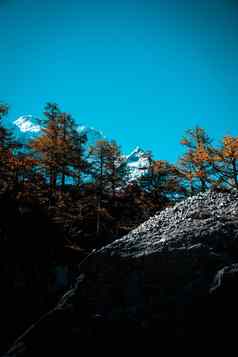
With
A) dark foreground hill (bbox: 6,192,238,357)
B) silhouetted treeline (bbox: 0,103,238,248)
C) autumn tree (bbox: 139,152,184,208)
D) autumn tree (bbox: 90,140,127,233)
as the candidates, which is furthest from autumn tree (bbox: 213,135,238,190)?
dark foreground hill (bbox: 6,192,238,357)

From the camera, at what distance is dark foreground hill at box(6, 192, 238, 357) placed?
4.89 m

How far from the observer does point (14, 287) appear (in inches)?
524

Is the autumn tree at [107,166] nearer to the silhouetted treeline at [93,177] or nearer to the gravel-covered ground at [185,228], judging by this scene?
the silhouetted treeline at [93,177]

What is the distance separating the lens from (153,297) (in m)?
5.45

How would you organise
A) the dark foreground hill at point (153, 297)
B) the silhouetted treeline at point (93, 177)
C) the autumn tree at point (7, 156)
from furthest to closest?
the silhouetted treeline at point (93, 177) → the autumn tree at point (7, 156) → the dark foreground hill at point (153, 297)

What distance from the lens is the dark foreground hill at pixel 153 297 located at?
16.1ft

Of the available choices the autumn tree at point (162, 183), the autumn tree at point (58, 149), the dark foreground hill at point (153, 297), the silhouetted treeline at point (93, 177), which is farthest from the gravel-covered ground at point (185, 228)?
the autumn tree at point (162, 183)

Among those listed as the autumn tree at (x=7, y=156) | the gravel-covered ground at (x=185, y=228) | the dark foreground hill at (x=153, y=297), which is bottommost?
the dark foreground hill at (x=153, y=297)

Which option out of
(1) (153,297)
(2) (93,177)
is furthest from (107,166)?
(1) (153,297)

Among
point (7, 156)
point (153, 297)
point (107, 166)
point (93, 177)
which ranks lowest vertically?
point (153, 297)

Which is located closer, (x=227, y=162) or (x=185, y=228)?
(x=185, y=228)

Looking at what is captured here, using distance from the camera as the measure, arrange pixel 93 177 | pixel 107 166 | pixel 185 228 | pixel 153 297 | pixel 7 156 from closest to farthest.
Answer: pixel 153 297, pixel 185 228, pixel 7 156, pixel 93 177, pixel 107 166

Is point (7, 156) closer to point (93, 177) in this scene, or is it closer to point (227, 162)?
point (93, 177)

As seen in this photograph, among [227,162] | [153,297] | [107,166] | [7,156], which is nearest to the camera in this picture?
[153,297]
